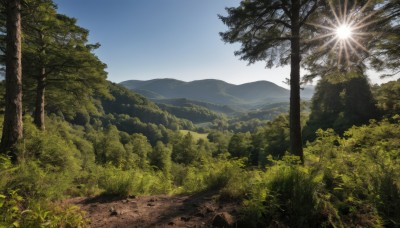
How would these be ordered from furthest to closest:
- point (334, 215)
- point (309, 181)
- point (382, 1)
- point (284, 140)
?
point (284, 140) → point (382, 1) → point (309, 181) → point (334, 215)

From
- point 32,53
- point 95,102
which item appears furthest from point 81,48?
point 95,102

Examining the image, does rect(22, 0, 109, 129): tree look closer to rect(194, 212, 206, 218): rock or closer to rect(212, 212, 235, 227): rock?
rect(194, 212, 206, 218): rock

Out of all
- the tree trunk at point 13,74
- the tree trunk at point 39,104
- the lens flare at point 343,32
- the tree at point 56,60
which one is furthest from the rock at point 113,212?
the tree trunk at point 39,104

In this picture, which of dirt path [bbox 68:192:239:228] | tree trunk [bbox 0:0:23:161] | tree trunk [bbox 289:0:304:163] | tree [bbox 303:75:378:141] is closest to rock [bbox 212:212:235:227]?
dirt path [bbox 68:192:239:228]

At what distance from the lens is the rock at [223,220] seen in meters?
3.96

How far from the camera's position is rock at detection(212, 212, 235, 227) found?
3957mm

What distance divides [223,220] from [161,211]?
1.42m

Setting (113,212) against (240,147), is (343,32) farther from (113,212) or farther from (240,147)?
(240,147)

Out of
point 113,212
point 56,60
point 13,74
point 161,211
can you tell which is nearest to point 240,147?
point 56,60

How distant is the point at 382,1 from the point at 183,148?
55.7 meters

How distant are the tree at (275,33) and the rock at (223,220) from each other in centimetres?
573

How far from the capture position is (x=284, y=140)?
38656 mm

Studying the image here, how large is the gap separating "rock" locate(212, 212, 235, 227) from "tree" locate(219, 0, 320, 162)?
573 centimetres

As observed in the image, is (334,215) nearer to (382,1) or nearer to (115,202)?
(115,202)
